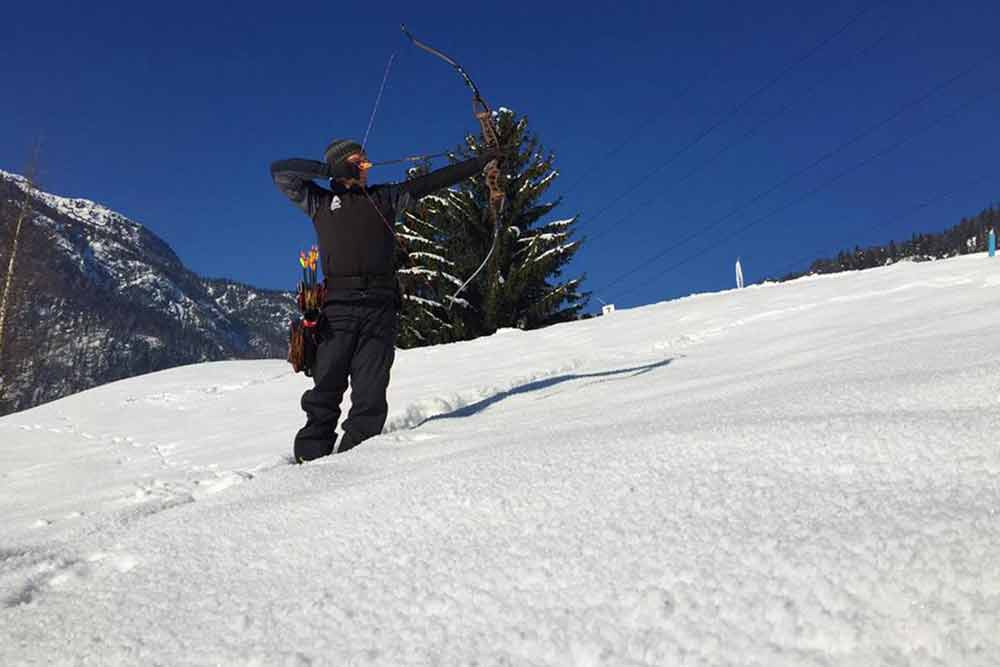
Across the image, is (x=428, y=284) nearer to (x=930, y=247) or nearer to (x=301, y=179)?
(x=301, y=179)

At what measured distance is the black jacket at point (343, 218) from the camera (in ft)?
13.2

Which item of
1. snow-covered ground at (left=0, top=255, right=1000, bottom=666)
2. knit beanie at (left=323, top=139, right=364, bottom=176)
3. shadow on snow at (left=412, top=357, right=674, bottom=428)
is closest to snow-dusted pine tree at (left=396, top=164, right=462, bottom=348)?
shadow on snow at (left=412, top=357, right=674, bottom=428)

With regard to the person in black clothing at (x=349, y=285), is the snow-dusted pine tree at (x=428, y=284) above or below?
above

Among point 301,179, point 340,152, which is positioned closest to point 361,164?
point 340,152

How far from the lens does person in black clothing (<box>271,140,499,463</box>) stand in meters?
3.98

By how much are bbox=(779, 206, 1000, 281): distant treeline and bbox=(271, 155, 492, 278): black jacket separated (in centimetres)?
14803

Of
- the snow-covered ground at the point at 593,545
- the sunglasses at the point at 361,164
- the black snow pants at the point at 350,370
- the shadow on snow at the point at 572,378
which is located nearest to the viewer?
the snow-covered ground at the point at 593,545

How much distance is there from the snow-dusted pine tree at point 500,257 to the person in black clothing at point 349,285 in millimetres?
17038

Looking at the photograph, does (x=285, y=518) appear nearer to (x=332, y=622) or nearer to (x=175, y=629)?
(x=175, y=629)

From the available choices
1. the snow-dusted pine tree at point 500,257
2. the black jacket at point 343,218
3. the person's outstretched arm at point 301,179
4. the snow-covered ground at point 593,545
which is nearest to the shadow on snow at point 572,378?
the black jacket at point 343,218

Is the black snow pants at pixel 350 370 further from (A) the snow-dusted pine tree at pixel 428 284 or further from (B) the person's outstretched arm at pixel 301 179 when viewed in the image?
(A) the snow-dusted pine tree at pixel 428 284

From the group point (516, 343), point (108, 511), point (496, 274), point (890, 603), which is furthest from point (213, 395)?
point (496, 274)

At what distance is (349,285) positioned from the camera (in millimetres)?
4027

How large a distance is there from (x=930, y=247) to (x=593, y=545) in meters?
187
